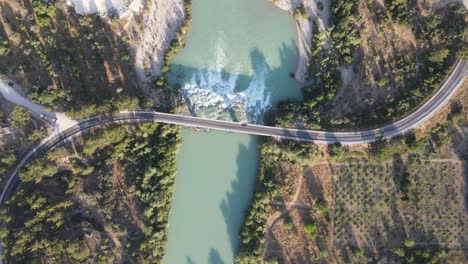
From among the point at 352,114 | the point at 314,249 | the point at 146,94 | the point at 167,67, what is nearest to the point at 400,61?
the point at 352,114

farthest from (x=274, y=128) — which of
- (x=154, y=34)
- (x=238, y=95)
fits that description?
(x=154, y=34)

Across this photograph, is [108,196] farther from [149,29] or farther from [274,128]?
[274,128]

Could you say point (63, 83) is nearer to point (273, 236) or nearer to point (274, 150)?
point (274, 150)

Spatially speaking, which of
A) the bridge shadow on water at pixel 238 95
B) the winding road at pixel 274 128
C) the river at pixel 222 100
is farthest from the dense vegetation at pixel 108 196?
the bridge shadow on water at pixel 238 95

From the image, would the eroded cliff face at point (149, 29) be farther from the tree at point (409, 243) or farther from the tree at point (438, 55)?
the tree at point (409, 243)

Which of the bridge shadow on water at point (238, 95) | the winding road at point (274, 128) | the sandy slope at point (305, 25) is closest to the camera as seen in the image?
the winding road at point (274, 128)

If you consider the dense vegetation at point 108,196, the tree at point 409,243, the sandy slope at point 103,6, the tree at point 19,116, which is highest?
the sandy slope at point 103,6

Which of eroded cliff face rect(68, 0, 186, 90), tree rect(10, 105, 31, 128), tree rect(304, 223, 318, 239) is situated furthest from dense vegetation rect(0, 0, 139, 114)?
tree rect(304, 223, 318, 239)
